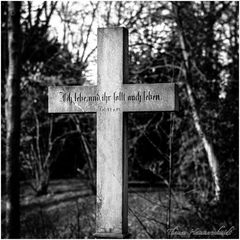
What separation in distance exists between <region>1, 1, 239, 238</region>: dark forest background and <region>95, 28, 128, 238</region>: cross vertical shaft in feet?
8.03

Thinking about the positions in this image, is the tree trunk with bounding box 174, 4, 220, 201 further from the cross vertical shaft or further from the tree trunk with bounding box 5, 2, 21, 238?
the cross vertical shaft

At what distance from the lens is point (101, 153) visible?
4.82 m

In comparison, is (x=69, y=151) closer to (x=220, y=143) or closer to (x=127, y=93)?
(x=220, y=143)

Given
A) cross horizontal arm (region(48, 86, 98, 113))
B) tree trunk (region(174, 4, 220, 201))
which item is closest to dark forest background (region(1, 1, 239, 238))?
tree trunk (region(174, 4, 220, 201))

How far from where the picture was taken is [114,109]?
4844 mm

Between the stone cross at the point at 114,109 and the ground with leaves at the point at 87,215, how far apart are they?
2425 millimetres

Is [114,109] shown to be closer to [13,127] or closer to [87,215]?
[13,127]

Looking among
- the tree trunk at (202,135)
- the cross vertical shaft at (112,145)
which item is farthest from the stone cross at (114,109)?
the tree trunk at (202,135)

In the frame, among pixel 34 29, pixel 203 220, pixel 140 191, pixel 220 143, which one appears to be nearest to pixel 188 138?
pixel 220 143

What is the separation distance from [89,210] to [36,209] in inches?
48.2

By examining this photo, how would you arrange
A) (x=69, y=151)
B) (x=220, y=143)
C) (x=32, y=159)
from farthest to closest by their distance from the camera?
(x=69, y=151)
(x=32, y=159)
(x=220, y=143)

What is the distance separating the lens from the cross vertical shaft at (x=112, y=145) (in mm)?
4746

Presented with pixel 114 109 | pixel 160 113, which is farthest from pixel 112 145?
pixel 160 113

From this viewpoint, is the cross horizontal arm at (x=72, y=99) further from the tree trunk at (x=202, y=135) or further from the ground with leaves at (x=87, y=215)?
the tree trunk at (x=202, y=135)
